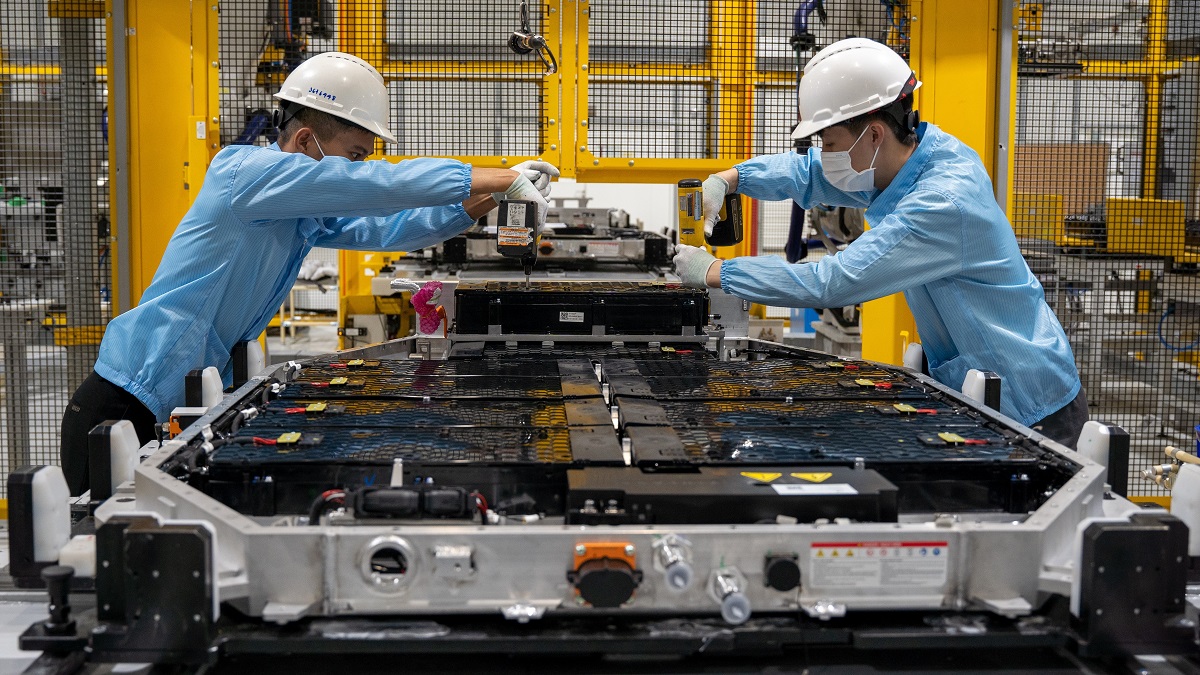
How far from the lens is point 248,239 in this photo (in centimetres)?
333

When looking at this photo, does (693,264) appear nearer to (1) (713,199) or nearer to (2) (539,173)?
(1) (713,199)

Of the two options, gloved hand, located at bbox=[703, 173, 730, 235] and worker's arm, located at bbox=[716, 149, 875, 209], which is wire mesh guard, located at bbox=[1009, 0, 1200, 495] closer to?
worker's arm, located at bbox=[716, 149, 875, 209]

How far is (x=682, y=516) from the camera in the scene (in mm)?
1932

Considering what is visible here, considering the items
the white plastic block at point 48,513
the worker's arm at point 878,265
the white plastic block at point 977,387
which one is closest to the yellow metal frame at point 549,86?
the worker's arm at point 878,265

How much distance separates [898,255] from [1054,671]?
1317 millimetres

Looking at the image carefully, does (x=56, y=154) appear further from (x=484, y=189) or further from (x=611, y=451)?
(x=611, y=451)

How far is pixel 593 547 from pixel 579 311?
192 centimetres

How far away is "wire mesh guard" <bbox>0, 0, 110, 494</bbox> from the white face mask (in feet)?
9.67

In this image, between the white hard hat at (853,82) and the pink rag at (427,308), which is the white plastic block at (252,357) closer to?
the pink rag at (427,308)

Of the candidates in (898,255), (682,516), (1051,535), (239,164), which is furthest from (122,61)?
(1051,535)

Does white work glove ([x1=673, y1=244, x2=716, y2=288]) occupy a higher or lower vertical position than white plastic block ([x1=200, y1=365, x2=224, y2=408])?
higher

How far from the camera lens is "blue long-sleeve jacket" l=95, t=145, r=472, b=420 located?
2943 mm

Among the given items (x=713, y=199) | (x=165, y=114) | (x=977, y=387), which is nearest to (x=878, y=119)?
(x=713, y=199)

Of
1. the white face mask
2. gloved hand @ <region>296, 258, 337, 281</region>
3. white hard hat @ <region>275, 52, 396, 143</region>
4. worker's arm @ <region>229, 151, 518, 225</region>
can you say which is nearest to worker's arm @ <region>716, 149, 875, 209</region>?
the white face mask
